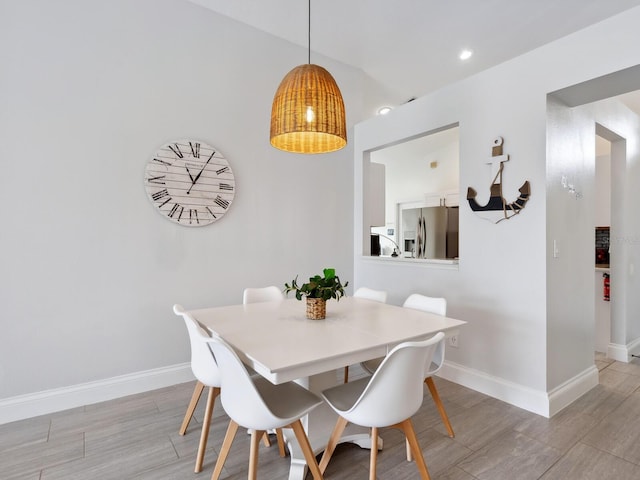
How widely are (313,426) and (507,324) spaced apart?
5.32ft

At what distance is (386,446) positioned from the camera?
1.94 metres

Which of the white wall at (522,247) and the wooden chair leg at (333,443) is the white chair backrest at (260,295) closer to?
the wooden chair leg at (333,443)

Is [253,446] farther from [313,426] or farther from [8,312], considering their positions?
[8,312]

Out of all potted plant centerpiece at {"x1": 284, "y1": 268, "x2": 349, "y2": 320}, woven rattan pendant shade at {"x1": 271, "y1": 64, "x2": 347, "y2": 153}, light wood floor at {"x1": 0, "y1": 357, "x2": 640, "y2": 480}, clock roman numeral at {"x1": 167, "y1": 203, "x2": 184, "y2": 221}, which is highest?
woven rattan pendant shade at {"x1": 271, "y1": 64, "x2": 347, "y2": 153}

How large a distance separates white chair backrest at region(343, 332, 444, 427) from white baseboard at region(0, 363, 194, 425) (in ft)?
6.44

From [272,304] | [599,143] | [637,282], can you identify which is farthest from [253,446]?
[599,143]

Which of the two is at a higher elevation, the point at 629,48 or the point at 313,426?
the point at 629,48

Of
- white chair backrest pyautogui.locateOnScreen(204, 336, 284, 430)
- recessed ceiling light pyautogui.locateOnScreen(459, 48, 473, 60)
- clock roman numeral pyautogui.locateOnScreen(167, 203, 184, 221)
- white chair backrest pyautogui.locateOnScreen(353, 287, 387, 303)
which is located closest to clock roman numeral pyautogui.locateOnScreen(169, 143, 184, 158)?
clock roman numeral pyautogui.locateOnScreen(167, 203, 184, 221)

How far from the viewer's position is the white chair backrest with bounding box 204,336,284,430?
4.31 ft

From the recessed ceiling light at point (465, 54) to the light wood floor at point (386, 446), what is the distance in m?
3.30

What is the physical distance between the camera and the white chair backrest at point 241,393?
131 centimetres

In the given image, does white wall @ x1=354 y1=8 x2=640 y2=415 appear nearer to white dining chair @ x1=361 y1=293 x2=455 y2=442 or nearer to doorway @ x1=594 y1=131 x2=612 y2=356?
white dining chair @ x1=361 y1=293 x2=455 y2=442

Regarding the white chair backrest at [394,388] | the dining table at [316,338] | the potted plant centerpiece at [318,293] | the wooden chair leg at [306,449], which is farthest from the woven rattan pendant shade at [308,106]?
the wooden chair leg at [306,449]

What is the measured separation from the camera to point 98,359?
8.41 ft
